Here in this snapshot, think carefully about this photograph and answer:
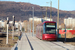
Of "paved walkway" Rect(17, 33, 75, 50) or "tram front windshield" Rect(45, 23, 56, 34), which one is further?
"tram front windshield" Rect(45, 23, 56, 34)

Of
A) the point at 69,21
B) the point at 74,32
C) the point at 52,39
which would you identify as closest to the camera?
the point at 52,39

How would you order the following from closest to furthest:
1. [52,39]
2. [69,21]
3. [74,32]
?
[52,39] → [74,32] → [69,21]

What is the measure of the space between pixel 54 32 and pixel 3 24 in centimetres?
14532

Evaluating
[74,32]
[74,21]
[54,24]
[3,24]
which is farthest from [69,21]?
[54,24]

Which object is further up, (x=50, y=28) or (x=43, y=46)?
(x=50, y=28)

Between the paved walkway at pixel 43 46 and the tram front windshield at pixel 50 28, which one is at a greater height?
the tram front windshield at pixel 50 28

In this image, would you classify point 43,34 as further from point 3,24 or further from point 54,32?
point 3,24

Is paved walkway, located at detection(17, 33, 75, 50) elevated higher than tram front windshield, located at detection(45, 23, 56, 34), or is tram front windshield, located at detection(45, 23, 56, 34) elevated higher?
tram front windshield, located at detection(45, 23, 56, 34)

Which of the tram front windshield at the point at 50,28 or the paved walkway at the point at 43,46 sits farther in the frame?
the tram front windshield at the point at 50,28

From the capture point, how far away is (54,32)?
3366cm

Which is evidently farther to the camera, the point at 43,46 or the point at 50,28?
the point at 50,28

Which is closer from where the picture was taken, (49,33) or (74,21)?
(49,33)

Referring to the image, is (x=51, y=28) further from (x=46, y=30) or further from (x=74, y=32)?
(x=74, y=32)

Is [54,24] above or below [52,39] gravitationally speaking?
above
